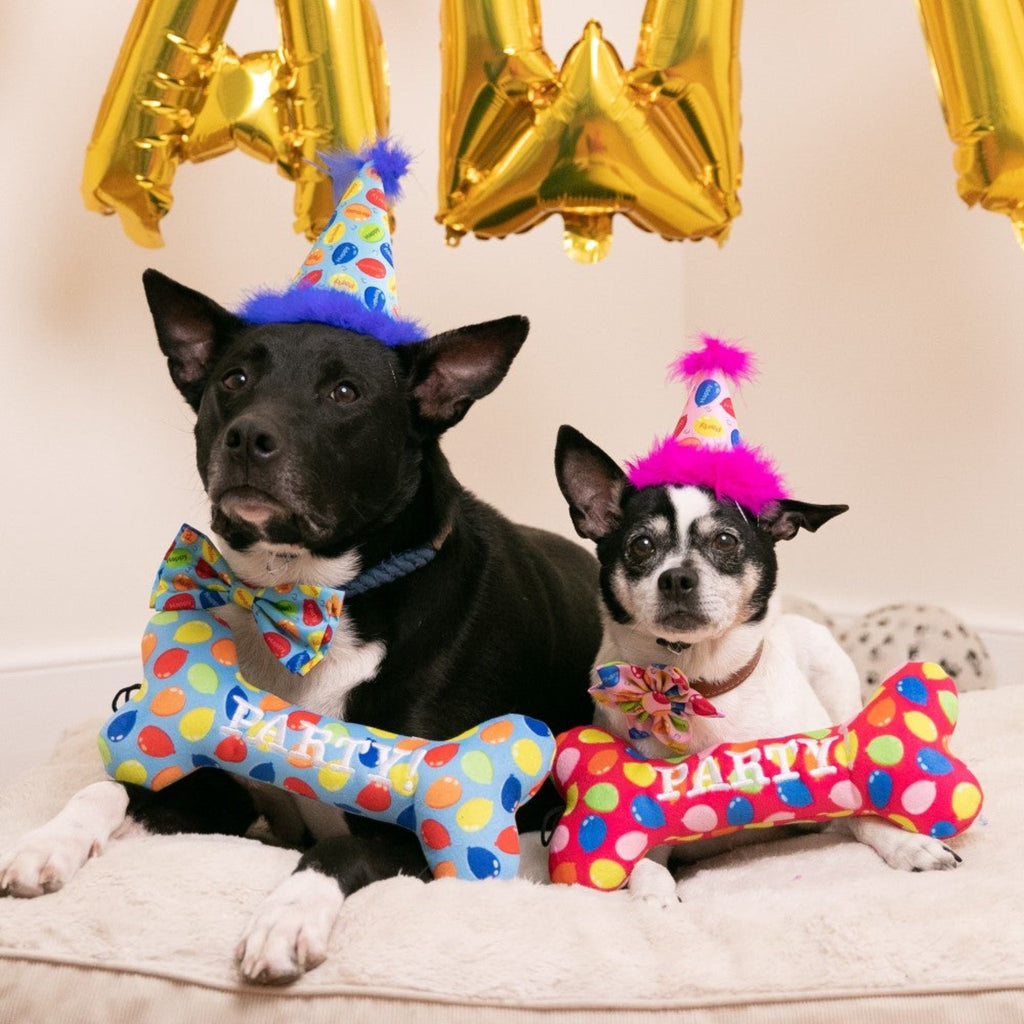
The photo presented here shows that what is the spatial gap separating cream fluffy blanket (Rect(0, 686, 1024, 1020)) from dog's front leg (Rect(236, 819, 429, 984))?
0.02 m

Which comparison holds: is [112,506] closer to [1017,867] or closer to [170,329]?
[170,329]

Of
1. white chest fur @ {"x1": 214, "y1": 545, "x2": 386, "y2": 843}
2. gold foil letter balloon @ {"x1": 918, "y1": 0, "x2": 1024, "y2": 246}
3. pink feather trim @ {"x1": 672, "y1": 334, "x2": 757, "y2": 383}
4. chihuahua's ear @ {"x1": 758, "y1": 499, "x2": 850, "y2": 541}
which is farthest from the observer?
gold foil letter balloon @ {"x1": 918, "y1": 0, "x2": 1024, "y2": 246}

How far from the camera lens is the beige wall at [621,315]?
2.86m

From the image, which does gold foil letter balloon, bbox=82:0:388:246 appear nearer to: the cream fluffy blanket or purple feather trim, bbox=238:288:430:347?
purple feather trim, bbox=238:288:430:347

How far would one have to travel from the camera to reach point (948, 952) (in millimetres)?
1242

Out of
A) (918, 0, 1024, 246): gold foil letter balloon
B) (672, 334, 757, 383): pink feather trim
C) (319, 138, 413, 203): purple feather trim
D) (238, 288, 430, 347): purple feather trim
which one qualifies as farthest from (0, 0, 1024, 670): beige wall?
(672, 334, 757, 383): pink feather trim

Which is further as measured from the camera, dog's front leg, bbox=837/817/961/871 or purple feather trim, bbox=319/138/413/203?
purple feather trim, bbox=319/138/413/203

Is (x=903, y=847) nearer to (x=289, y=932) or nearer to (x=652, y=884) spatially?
(x=652, y=884)

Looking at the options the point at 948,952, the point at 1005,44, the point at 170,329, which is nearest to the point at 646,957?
the point at 948,952

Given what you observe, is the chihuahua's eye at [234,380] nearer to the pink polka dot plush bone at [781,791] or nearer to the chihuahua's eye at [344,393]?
the chihuahua's eye at [344,393]

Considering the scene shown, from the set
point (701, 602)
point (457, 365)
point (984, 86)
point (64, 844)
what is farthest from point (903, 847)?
point (984, 86)

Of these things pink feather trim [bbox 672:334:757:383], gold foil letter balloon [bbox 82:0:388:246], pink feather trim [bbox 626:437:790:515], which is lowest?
pink feather trim [bbox 626:437:790:515]

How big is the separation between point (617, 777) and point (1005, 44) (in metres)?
1.78

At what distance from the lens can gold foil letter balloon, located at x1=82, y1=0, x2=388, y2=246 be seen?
2398 mm
